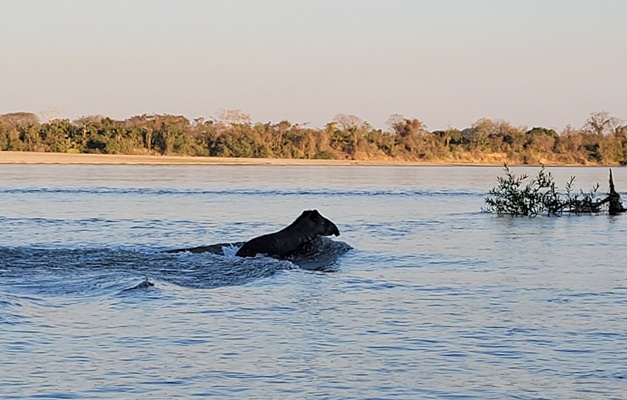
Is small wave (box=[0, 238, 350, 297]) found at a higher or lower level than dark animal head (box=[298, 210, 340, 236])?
lower

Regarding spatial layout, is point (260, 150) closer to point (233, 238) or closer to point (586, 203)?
point (586, 203)

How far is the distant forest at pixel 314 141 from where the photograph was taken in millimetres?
104375

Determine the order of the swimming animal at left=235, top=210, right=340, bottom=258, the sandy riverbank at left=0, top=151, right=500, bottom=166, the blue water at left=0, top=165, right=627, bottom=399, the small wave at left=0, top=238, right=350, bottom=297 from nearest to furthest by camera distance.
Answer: the blue water at left=0, top=165, right=627, bottom=399 < the small wave at left=0, top=238, right=350, bottom=297 < the swimming animal at left=235, top=210, right=340, bottom=258 < the sandy riverbank at left=0, top=151, right=500, bottom=166

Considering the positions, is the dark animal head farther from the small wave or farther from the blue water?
the blue water

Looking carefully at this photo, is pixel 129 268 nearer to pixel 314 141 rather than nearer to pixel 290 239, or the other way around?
pixel 290 239

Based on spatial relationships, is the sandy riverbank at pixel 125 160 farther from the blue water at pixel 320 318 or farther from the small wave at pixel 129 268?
the small wave at pixel 129 268

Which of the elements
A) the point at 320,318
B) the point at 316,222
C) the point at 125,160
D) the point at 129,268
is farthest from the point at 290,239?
the point at 125,160

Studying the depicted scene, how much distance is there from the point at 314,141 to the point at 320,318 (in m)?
100

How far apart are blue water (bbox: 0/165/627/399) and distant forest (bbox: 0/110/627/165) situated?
81.5 m

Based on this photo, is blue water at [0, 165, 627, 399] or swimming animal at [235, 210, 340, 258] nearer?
blue water at [0, 165, 627, 399]

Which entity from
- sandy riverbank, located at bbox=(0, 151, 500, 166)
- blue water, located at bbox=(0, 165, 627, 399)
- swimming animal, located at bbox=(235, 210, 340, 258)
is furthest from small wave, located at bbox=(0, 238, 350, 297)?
sandy riverbank, located at bbox=(0, 151, 500, 166)

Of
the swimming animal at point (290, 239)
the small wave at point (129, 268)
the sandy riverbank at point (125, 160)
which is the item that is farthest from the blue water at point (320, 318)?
the sandy riverbank at point (125, 160)

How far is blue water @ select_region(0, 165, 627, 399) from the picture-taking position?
869 centimetres

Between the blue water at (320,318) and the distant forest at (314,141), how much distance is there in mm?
81476
